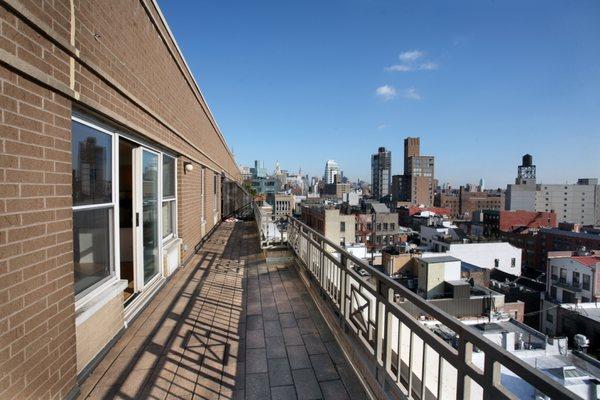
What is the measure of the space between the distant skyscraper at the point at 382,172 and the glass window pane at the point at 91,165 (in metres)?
147

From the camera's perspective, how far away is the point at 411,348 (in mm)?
1897

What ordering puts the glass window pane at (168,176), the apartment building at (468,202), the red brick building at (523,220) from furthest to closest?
1. the apartment building at (468,202)
2. the red brick building at (523,220)
3. the glass window pane at (168,176)

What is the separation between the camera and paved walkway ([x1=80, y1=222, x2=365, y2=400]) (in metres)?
2.43

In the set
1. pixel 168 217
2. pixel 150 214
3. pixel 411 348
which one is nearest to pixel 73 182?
pixel 150 214

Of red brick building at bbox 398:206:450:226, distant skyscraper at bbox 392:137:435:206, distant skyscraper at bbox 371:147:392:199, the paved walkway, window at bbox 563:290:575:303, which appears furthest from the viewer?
distant skyscraper at bbox 371:147:392:199

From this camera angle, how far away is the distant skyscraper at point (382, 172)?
14912 cm

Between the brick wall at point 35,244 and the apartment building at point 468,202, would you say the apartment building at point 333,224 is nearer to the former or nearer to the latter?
the brick wall at point 35,244

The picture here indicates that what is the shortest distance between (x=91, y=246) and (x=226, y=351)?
154cm

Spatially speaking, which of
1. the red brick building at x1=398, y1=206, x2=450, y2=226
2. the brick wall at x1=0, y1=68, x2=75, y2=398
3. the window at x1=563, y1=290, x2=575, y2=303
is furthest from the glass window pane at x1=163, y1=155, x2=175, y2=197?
the red brick building at x1=398, y1=206, x2=450, y2=226

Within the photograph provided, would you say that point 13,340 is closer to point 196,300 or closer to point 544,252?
point 196,300

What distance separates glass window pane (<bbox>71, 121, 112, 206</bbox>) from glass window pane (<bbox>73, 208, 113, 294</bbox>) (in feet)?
0.43

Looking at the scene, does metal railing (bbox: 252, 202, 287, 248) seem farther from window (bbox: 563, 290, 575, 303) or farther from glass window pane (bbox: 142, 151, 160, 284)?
window (bbox: 563, 290, 575, 303)

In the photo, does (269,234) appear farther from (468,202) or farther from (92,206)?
(468,202)

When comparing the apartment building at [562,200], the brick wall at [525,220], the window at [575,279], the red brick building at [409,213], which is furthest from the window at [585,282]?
the apartment building at [562,200]
